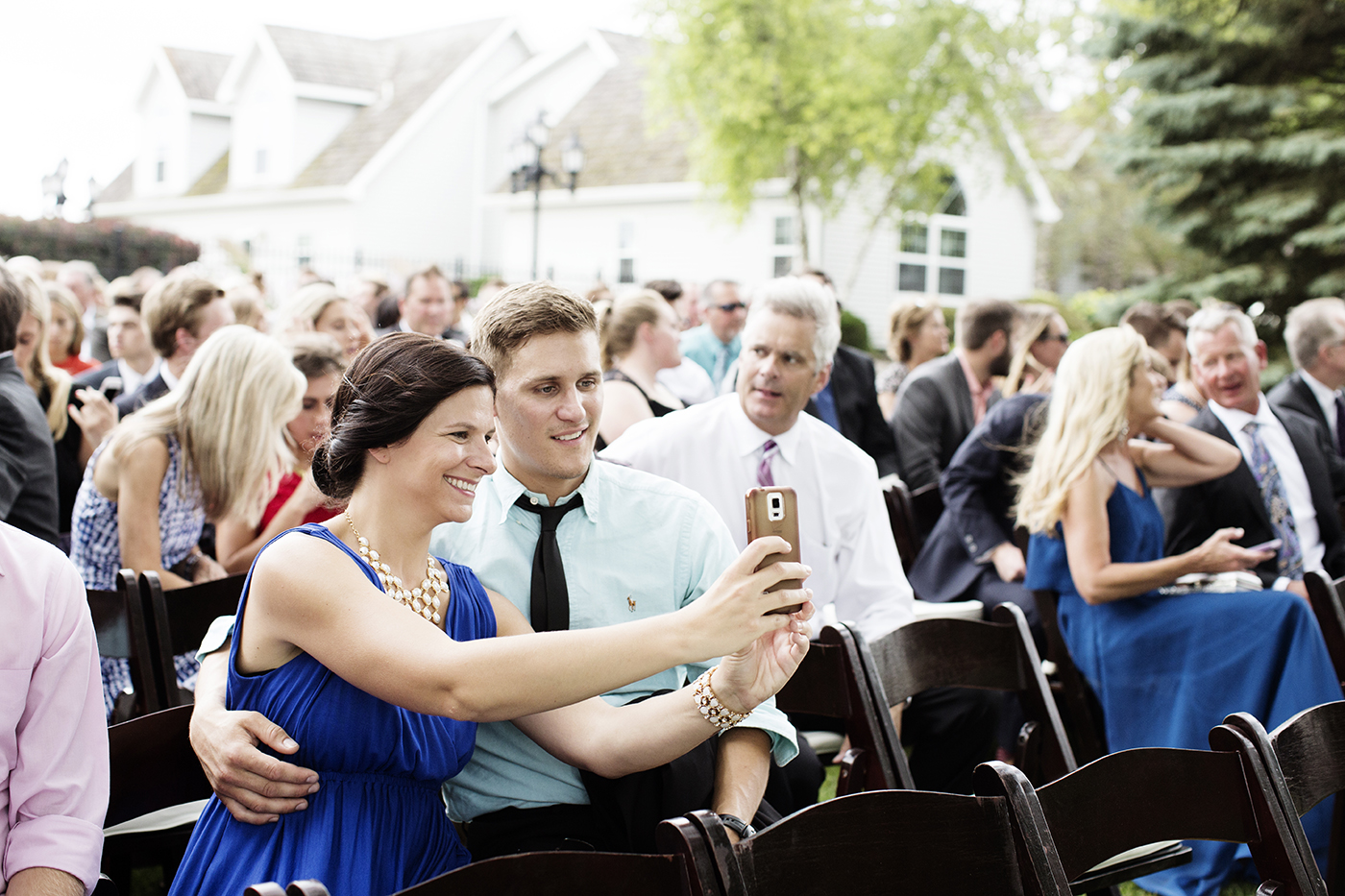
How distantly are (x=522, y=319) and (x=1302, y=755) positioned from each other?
6.55 ft

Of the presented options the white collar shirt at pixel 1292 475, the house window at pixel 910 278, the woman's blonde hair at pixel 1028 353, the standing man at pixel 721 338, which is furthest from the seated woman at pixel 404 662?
the house window at pixel 910 278

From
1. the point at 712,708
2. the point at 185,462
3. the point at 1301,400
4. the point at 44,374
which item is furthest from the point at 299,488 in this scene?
the point at 1301,400

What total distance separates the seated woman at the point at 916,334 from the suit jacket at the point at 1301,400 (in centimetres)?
243

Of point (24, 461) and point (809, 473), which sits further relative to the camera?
point (809, 473)

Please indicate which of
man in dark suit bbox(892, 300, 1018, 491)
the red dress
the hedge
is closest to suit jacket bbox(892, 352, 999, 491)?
man in dark suit bbox(892, 300, 1018, 491)

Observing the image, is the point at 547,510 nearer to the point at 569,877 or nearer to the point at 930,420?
the point at 569,877

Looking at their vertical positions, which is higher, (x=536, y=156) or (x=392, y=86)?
(x=392, y=86)

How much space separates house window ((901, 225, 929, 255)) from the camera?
25.5 m

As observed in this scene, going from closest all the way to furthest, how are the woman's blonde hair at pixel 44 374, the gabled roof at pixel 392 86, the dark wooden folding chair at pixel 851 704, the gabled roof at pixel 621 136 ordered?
the dark wooden folding chair at pixel 851 704 → the woman's blonde hair at pixel 44 374 → the gabled roof at pixel 621 136 → the gabled roof at pixel 392 86

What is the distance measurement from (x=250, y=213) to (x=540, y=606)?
31080 millimetres

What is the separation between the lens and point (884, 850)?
2037 millimetres

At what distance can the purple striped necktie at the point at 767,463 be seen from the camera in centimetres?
412

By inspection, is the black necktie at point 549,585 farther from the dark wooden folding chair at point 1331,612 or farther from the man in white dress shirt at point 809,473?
the dark wooden folding chair at point 1331,612

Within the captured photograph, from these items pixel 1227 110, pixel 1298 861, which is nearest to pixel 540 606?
pixel 1298 861
